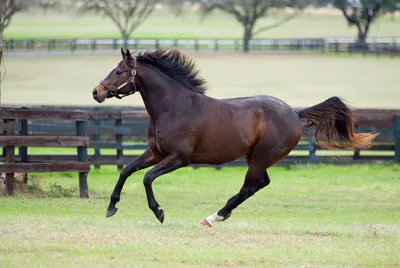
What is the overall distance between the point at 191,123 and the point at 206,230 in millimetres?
1494

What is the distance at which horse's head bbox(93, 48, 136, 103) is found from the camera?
11.3 meters

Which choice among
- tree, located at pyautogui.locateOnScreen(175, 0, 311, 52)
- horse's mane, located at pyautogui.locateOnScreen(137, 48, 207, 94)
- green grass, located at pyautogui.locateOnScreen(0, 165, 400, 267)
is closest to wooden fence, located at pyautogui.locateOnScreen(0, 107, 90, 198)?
green grass, located at pyautogui.locateOnScreen(0, 165, 400, 267)

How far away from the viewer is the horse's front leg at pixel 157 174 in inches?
431

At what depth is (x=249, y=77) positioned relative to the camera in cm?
5966

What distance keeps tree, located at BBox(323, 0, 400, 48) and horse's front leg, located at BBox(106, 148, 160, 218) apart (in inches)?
2877

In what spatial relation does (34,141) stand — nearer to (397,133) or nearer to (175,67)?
(175,67)

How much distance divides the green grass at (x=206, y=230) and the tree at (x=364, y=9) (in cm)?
6769

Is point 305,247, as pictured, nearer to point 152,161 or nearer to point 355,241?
point 355,241

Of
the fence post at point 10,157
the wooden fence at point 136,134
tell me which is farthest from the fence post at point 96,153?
the fence post at point 10,157

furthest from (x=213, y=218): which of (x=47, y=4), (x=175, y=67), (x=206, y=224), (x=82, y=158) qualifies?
(x=47, y=4)

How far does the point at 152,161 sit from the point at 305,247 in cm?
274

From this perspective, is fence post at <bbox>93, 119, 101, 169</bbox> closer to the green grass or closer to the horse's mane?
the green grass

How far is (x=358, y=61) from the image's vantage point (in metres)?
67.2

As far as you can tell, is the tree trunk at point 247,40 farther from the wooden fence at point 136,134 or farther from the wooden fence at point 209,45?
the wooden fence at point 136,134
